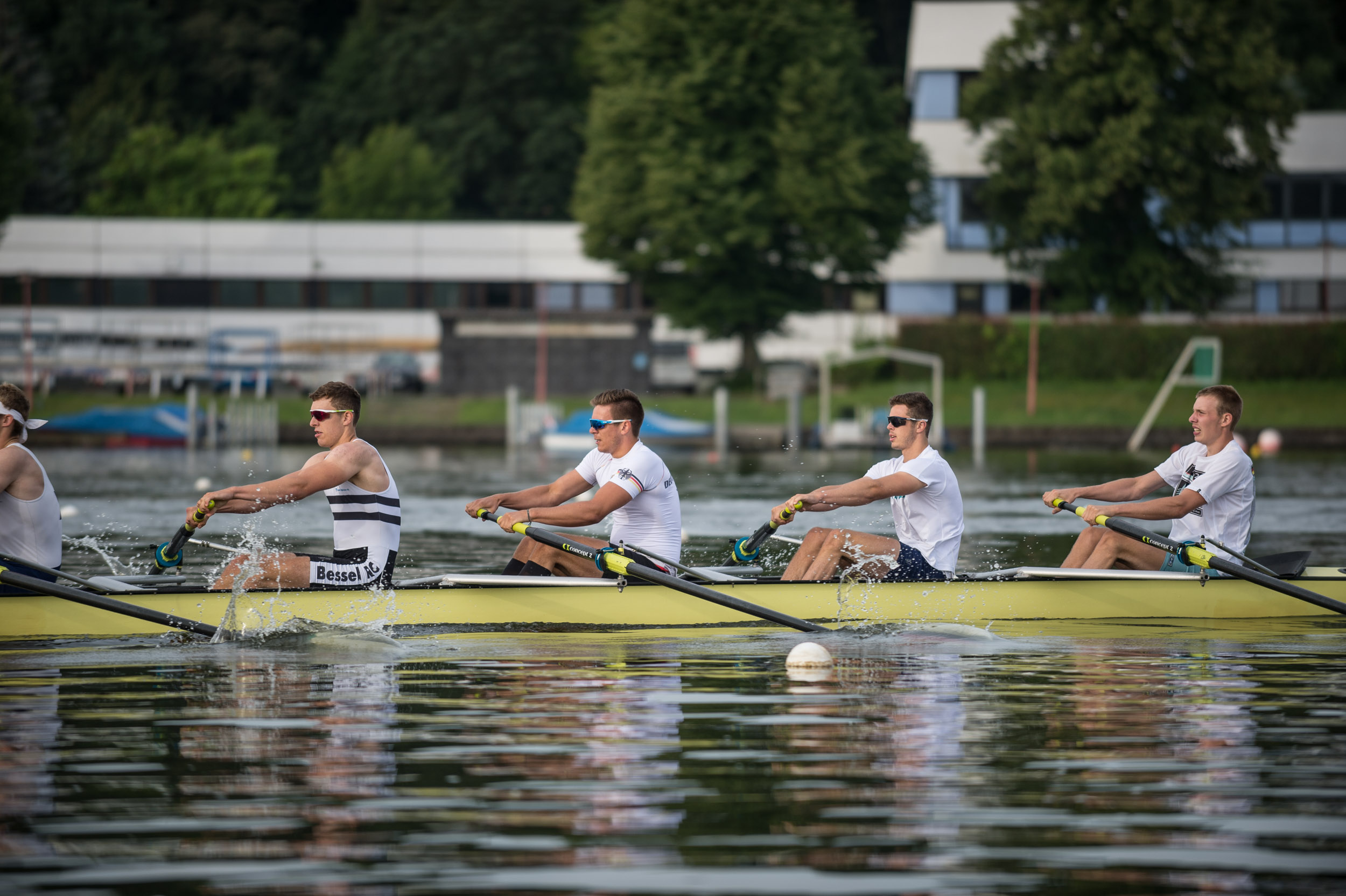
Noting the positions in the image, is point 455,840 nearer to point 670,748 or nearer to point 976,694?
point 670,748

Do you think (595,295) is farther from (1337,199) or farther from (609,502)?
(609,502)

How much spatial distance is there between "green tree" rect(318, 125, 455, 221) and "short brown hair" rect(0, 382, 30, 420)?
61.4 m

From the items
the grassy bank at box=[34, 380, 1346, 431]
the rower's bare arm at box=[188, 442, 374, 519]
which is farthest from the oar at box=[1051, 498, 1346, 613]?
the grassy bank at box=[34, 380, 1346, 431]

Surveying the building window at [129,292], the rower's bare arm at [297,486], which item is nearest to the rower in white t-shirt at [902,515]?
the rower's bare arm at [297,486]

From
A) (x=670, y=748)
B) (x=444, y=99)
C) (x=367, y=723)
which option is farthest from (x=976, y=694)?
(x=444, y=99)

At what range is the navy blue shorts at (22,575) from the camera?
10922 millimetres

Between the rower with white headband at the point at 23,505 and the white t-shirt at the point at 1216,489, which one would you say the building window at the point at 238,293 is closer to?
the rower with white headband at the point at 23,505

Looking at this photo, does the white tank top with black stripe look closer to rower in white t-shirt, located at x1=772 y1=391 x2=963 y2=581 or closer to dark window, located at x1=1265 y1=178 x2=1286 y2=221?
rower in white t-shirt, located at x1=772 y1=391 x2=963 y2=581

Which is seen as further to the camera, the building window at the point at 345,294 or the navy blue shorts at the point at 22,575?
the building window at the point at 345,294

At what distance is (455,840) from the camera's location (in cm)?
619

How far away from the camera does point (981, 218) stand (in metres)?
58.9

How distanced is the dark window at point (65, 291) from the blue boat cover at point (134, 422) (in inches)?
818

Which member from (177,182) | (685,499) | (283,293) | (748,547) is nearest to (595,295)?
(283,293)

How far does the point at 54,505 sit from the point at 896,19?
72.8 metres
